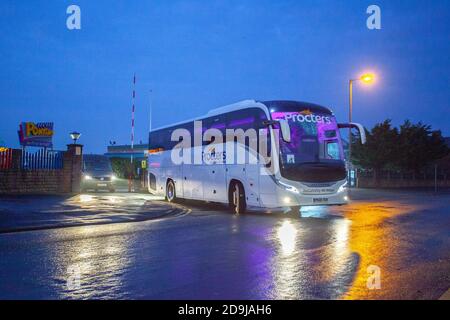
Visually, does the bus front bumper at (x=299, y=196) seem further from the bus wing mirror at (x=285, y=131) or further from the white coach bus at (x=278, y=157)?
the bus wing mirror at (x=285, y=131)

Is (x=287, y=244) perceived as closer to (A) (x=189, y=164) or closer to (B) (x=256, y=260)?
(B) (x=256, y=260)

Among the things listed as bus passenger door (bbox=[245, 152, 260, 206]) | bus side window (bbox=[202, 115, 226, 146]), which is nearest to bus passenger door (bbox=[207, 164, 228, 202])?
bus side window (bbox=[202, 115, 226, 146])

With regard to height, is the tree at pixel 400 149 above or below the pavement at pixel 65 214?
above

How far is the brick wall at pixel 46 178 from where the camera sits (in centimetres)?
2267

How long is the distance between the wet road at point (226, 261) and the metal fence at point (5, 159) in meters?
12.3

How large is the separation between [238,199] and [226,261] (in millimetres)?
8673

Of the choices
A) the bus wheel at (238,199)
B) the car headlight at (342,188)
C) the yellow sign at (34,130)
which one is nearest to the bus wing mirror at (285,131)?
the car headlight at (342,188)

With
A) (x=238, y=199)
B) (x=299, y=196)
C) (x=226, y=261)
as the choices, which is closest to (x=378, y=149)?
(x=238, y=199)

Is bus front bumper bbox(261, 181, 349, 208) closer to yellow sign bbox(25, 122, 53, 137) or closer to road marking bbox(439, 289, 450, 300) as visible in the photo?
road marking bbox(439, 289, 450, 300)

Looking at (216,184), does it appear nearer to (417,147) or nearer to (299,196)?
(299,196)

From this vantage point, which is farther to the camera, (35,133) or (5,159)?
(35,133)

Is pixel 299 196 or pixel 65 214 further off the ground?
pixel 299 196

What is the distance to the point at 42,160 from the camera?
24.2m
